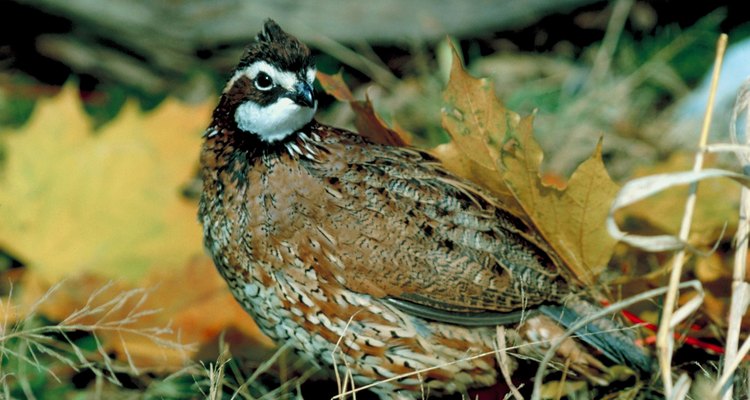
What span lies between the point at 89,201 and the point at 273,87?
106cm

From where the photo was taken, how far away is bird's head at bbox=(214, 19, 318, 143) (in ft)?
7.87

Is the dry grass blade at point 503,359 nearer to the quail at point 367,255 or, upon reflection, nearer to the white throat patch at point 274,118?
the quail at point 367,255

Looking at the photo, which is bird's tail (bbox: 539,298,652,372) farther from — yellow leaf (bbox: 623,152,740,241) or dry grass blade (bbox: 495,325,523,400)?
yellow leaf (bbox: 623,152,740,241)

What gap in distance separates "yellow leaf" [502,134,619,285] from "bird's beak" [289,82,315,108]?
0.51 meters

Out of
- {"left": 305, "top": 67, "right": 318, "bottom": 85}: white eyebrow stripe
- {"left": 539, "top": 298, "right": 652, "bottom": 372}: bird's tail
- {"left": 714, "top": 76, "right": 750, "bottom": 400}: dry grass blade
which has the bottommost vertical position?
{"left": 539, "top": 298, "right": 652, "bottom": 372}: bird's tail

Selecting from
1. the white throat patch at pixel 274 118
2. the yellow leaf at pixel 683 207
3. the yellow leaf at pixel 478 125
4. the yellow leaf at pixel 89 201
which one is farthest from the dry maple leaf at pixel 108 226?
the yellow leaf at pixel 683 207

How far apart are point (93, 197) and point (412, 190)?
1.29 meters

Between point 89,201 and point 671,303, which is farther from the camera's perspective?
point 89,201

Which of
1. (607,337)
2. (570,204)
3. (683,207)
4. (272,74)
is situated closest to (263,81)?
(272,74)

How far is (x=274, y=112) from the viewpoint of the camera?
95.5 inches

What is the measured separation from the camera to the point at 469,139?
7.92ft

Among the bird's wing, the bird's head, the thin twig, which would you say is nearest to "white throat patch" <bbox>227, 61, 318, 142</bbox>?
the bird's head

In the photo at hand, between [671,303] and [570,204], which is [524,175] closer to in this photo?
[570,204]

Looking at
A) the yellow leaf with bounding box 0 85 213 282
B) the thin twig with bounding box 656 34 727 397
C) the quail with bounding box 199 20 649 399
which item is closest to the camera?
the thin twig with bounding box 656 34 727 397
